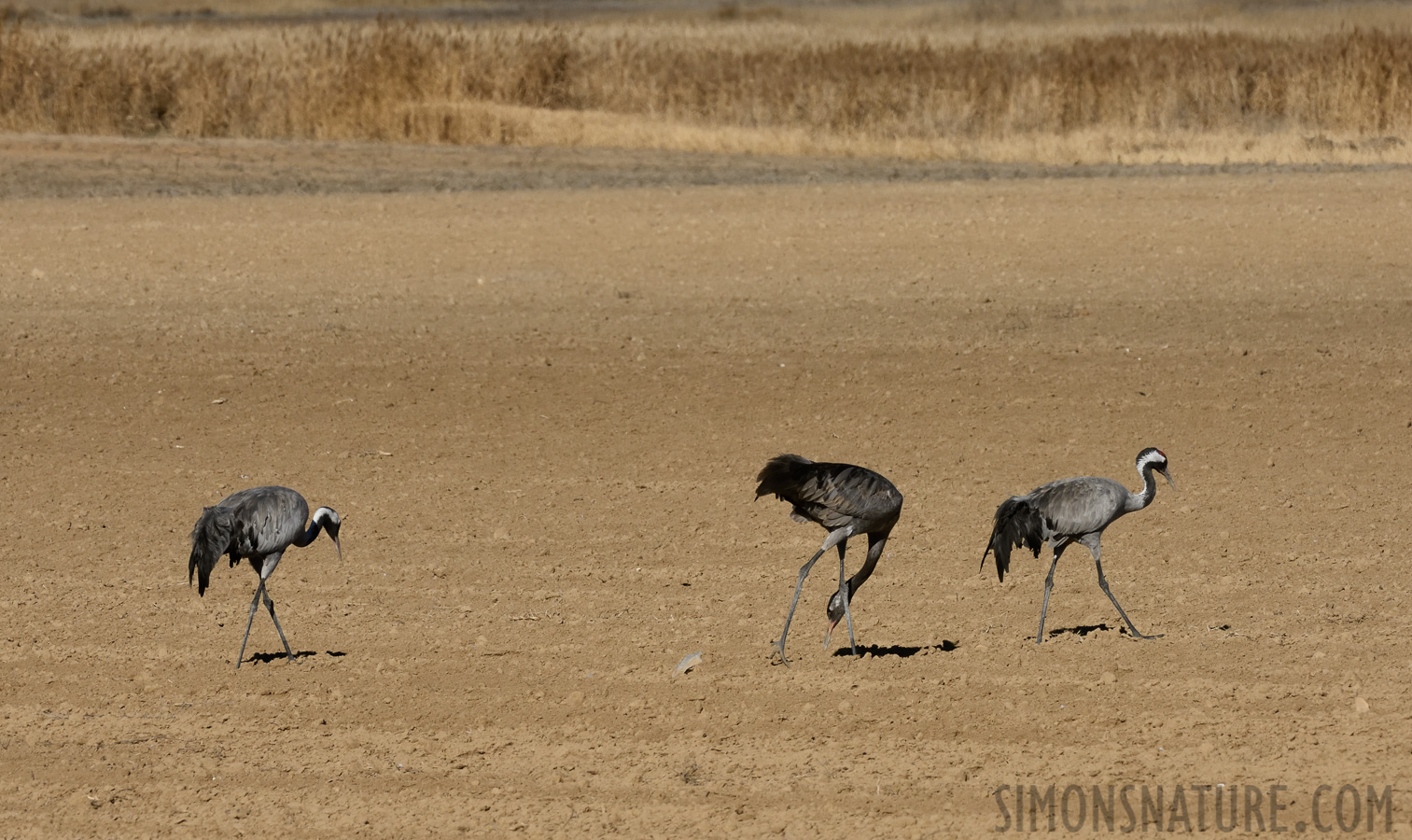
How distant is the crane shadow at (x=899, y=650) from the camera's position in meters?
6.50

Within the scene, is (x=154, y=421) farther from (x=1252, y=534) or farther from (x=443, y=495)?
(x=1252, y=534)

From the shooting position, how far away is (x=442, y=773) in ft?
18.1

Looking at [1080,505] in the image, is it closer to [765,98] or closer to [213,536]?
[213,536]

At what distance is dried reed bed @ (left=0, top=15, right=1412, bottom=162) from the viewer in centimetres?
2289

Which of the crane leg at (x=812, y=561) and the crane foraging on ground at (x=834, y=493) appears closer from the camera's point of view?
the crane foraging on ground at (x=834, y=493)

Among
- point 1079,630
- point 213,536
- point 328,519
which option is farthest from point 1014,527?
point 213,536

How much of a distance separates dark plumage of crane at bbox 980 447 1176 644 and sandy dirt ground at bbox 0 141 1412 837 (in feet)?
1.30

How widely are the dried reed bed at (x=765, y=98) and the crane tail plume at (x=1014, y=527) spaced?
1559cm

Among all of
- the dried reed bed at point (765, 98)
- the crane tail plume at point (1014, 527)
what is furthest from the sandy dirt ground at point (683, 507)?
the dried reed bed at point (765, 98)

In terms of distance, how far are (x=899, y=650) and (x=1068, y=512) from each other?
2.73 feet

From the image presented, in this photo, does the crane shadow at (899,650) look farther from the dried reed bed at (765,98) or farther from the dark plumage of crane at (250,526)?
the dried reed bed at (765,98)

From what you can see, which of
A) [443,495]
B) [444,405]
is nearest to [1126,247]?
[444,405]

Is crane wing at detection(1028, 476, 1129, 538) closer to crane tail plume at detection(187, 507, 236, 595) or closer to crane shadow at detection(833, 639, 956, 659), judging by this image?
crane shadow at detection(833, 639, 956, 659)

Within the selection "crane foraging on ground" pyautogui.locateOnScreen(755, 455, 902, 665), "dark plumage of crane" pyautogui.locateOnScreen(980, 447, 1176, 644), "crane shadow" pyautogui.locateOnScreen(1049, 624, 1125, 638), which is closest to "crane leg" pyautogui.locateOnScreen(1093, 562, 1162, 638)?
"dark plumage of crane" pyautogui.locateOnScreen(980, 447, 1176, 644)
